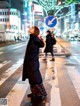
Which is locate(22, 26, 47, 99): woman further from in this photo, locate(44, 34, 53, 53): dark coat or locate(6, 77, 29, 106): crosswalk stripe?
locate(44, 34, 53, 53): dark coat

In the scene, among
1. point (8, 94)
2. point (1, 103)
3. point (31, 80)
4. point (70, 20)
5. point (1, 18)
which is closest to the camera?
point (1, 103)

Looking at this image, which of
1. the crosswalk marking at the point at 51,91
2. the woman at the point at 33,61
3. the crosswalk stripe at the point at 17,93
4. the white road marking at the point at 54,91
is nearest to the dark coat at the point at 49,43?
the white road marking at the point at 54,91

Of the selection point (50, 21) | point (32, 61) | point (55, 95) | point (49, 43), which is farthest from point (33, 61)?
point (50, 21)

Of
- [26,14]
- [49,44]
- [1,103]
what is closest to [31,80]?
[1,103]

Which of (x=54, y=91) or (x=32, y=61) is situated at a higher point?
(x=32, y=61)

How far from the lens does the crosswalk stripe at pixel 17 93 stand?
804cm

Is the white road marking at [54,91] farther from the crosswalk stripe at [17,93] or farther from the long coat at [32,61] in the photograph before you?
the crosswalk stripe at [17,93]

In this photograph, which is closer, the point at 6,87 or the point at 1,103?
the point at 1,103

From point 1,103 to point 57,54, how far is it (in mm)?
18336

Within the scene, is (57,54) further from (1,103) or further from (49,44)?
→ (1,103)

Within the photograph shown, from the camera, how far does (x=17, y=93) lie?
927 cm

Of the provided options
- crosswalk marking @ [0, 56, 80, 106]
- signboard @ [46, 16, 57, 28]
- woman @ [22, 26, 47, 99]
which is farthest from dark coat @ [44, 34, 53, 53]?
woman @ [22, 26, 47, 99]

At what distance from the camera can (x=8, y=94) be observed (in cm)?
908

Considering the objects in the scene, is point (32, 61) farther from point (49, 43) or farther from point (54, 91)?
point (49, 43)
